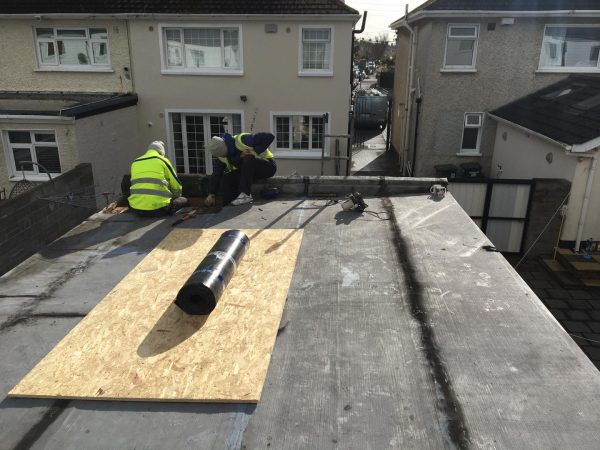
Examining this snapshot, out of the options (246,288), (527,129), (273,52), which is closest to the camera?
(246,288)

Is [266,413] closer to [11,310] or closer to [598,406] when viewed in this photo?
[598,406]

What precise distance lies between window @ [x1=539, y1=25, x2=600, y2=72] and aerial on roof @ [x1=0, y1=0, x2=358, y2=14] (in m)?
6.53

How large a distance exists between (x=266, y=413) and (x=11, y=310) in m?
3.26

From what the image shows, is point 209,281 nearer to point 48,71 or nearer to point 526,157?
point 526,157

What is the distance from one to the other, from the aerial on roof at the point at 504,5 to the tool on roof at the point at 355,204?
32.0 ft

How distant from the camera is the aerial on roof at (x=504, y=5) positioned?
48.6ft

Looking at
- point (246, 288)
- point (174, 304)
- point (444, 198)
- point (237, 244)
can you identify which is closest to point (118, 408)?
point (174, 304)

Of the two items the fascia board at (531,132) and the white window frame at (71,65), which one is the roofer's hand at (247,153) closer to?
the fascia board at (531,132)

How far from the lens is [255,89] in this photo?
15.7 metres

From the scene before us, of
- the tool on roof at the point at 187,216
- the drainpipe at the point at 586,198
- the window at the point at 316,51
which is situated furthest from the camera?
the window at the point at 316,51

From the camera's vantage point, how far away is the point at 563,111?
42.9 ft

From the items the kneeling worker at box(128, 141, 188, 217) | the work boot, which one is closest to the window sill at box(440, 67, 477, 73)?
the work boot

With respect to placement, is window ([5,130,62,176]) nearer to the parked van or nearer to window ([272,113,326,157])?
window ([272,113,326,157])

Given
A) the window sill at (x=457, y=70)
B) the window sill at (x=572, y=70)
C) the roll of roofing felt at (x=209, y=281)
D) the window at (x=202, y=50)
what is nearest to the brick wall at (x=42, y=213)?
the roll of roofing felt at (x=209, y=281)
